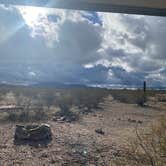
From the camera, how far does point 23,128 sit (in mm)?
13383

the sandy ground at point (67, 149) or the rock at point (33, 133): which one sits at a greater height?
the rock at point (33, 133)

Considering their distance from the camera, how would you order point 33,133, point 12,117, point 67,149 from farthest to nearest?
1. point 12,117
2. point 33,133
3. point 67,149

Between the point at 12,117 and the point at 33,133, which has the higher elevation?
the point at 12,117

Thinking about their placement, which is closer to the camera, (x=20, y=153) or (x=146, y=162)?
(x=146, y=162)

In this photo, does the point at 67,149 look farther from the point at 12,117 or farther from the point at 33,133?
the point at 12,117

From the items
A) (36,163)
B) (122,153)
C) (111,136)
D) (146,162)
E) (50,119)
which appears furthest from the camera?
(50,119)

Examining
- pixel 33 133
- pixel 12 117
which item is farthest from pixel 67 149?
pixel 12 117

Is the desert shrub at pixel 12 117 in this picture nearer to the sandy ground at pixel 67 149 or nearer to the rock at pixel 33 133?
the sandy ground at pixel 67 149

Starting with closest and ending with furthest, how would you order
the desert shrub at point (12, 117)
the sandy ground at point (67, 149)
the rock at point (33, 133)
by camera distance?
the sandy ground at point (67, 149) → the rock at point (33, 133) → the desert shrub at point (12, 117)

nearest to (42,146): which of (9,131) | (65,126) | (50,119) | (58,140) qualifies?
(58,140)

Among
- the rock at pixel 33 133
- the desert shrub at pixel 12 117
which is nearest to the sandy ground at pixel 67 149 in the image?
the rock at pixel 33 133

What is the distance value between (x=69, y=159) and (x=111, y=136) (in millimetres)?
4293

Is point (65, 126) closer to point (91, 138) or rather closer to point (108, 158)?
point (91, 138)

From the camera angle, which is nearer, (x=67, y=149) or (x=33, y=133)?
(x=67, y=149)
